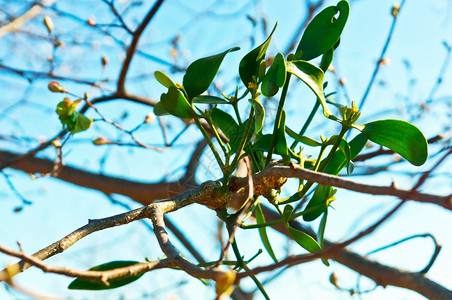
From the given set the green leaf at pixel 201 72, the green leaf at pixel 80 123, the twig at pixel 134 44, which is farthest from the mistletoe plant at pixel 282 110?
the twig at pixel 134 44

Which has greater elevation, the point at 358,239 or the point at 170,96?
the point at 170,96

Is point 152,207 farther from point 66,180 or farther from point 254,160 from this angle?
point 66,180

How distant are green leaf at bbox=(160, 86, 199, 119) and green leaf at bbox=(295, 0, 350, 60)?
0.15 meters

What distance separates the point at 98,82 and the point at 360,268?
0.93 metres

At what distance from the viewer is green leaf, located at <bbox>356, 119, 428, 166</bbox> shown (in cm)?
49

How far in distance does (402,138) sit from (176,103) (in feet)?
0.87

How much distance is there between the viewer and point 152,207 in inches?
18.8

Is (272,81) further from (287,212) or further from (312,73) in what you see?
(287,212)

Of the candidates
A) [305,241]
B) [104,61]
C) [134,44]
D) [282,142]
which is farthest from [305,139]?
[104,61]

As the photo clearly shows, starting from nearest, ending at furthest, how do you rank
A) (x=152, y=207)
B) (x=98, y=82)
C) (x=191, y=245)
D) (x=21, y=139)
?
(x=152, y=207) → (x=191, y=245) → (x=98, y=82) → (x=21, y=139)

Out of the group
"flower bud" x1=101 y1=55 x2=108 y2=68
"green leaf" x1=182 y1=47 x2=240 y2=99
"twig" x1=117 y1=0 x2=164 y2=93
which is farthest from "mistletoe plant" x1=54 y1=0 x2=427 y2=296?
"flower bud" x1=101 y1=55 x2=108 y2=68

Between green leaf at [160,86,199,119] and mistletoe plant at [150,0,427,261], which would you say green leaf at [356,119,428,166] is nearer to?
mistletoe plant at [150,0,427,261]

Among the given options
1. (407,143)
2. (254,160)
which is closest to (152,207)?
(254,160)

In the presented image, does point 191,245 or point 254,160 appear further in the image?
point 191,245
